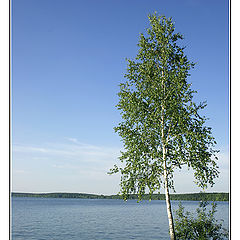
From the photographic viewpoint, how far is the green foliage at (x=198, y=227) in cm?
1173

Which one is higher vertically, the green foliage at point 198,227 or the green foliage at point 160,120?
the green foliage at point 160,120

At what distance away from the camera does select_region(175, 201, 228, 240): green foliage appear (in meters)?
11.7

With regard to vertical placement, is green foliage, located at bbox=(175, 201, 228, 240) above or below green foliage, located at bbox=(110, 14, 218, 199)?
below

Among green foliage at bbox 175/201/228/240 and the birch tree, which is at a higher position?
the birch tree

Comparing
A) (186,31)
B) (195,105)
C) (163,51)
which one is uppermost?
(186,31)

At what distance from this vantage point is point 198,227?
11.8 metres

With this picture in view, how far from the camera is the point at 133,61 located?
13.1 m
